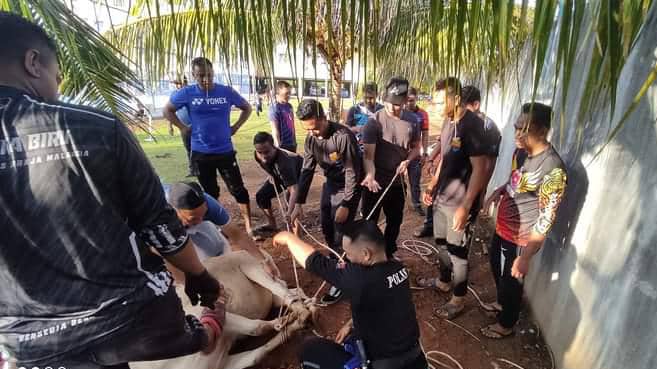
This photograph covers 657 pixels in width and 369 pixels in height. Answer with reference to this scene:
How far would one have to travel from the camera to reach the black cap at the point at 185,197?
2.40m

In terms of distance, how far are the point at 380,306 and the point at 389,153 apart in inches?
78.8

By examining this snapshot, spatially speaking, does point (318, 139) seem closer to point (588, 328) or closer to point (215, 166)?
point (215, 166)

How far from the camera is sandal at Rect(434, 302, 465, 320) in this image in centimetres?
293

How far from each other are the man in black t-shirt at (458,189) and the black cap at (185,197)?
1.90 meters

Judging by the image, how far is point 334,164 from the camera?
333 cm

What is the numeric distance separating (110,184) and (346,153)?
7.24 feet

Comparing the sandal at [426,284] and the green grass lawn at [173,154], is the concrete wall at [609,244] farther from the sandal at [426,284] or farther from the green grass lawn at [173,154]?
the green grass lawn at [173,154]

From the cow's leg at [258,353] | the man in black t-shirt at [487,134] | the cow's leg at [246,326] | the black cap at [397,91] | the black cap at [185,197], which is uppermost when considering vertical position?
the black cap at [397,91]

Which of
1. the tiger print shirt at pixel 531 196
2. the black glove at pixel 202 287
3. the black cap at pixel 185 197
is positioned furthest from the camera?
the black cap at pixel 185 197

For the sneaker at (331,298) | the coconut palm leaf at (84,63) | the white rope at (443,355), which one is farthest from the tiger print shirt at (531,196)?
the coconut palm leaf at (84,63)

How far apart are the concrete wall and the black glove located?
1.61 metres

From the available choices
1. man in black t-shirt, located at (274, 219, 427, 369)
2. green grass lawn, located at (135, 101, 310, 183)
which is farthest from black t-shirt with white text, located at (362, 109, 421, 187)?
green grass lawn, located at (135, 101, 310, 183)

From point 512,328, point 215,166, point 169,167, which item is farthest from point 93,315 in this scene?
point 169,167

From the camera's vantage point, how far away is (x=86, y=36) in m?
2.05
